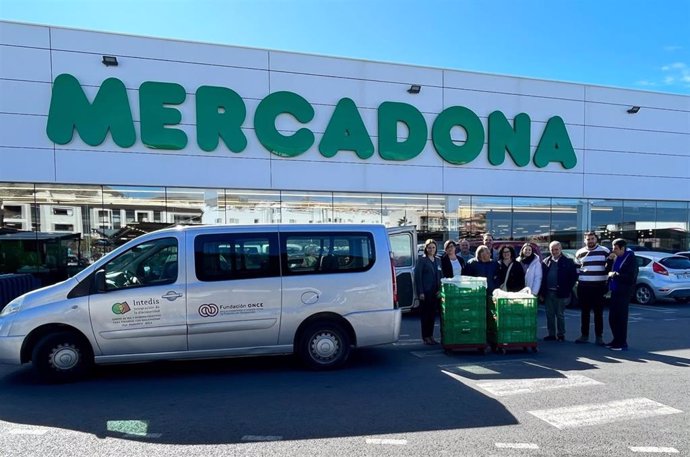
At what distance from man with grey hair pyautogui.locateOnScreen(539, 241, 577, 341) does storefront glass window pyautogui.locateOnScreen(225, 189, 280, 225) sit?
9.55 m

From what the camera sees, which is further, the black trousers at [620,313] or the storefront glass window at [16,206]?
the storefront glass window at [16,206]

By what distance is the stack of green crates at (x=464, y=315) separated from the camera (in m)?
6.83

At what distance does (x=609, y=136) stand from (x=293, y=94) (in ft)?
43.1

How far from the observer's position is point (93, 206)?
46.1 feet

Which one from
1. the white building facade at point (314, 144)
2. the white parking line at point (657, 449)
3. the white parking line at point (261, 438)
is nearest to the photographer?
the white parking line at point (657, 449)

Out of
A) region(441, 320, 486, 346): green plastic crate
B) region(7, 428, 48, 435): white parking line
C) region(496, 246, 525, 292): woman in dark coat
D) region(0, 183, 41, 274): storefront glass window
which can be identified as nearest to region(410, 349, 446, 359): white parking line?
region(441, 320, 486, 346): green plastic crate

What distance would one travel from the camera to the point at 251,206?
1531 cm

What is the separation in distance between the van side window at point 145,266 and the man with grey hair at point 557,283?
581 centimetres

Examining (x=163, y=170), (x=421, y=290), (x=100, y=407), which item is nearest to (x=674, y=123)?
(x=421, y=290)

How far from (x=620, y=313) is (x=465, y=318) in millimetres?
2432

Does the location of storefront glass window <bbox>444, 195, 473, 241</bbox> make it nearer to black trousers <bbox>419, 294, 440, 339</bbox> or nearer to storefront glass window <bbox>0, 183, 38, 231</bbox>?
black trousers <bbox>419, 294, 440, 339</bbox>

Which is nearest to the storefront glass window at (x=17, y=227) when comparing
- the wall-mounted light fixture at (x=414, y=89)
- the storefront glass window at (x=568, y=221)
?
the wall-mounted light fixture at (x=414, y=89)

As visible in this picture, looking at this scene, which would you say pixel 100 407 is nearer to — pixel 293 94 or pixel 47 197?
pixel 47 197

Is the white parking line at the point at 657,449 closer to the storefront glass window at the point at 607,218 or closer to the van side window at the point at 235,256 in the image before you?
the van side window at the point at 235,256
